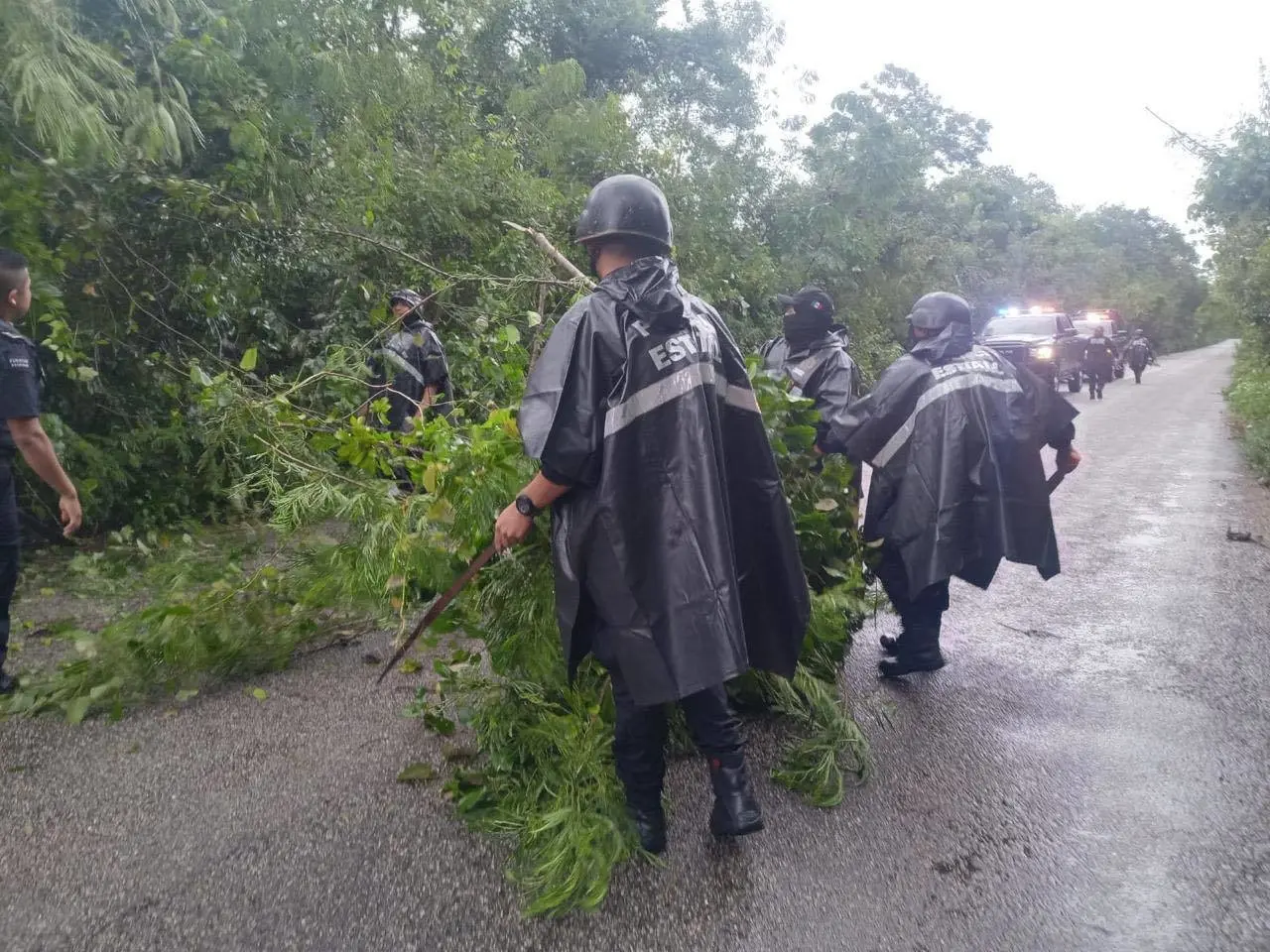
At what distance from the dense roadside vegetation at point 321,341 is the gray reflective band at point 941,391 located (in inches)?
14.4

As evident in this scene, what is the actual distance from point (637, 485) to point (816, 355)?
9.91 feet

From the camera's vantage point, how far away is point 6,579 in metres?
4.25

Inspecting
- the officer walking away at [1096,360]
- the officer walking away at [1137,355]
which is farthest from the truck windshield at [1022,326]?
the officer walking away at [1137,355]

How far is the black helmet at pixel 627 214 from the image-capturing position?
9.56 feet

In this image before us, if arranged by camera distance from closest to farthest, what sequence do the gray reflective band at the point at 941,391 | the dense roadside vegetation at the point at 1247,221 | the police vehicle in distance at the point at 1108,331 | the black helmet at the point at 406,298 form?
the gray reflective band at the point at 941,391
the black helmet at the point at 406,298
the dense roadside vegetation at the point at 1247,221
the police vehicle in distance at the point at 1108,331

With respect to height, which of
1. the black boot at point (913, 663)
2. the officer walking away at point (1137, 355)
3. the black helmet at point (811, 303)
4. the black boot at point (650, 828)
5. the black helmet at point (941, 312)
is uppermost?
the black helmet at point (811, 303)

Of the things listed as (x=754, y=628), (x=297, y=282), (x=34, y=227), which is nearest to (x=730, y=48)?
(x=297, y=282)

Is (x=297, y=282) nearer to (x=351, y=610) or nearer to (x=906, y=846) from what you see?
(x=351, y=610)

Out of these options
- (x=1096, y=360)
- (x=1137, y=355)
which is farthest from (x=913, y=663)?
(x=1137, y=355)

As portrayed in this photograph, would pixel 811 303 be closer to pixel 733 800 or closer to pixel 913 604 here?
pixel 913 604

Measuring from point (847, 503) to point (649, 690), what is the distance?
6.00 ft

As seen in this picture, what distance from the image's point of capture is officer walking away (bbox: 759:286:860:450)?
17.5ft

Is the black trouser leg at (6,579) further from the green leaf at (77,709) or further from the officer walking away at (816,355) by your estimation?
the officer walking away at (816,355)

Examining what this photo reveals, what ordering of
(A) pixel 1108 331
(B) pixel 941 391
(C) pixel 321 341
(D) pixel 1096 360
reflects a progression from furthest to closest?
(A) pixel 1108 331
(D) pixel 1096 360
(C) pixel 321 341
(B) pixel 941 391
